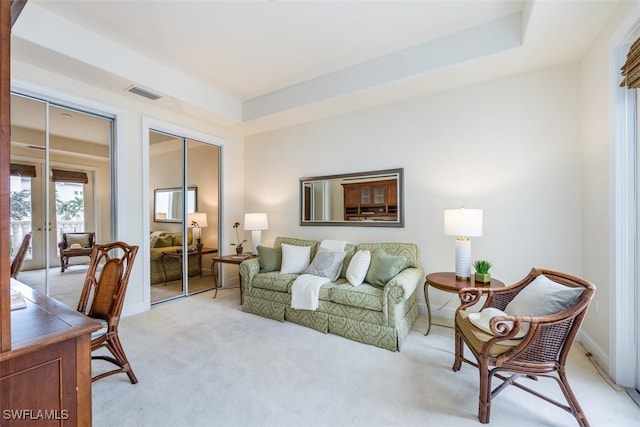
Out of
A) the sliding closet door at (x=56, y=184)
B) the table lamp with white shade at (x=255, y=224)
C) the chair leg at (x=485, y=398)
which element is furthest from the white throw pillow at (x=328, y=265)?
the sliding closet door at (x=56, y=184)

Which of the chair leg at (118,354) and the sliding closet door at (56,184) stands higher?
the sliding closet door at (56,184)

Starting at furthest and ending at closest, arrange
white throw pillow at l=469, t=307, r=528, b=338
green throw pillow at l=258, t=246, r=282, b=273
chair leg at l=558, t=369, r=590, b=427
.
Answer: green throw pillow at l=258, t=246, r=282, b=273 → white throw pillow at l=469, t=307, r=528, b=338 → chair leg at l=558, t=369, r=590, b=427

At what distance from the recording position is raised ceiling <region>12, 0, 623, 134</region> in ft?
7.63

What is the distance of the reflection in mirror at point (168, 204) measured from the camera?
3.84m

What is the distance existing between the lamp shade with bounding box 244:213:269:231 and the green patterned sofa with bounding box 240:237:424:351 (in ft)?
2.47

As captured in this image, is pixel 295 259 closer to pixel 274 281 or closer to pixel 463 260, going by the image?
pixel 274 281

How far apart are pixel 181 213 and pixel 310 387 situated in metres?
3.07

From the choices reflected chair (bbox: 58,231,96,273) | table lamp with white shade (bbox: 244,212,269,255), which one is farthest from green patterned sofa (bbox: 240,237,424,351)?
reflected chair (bbox: 58,231,96,273)

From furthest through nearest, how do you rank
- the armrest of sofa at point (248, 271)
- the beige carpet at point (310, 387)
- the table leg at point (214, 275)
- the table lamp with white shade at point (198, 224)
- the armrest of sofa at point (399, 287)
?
the table lamp with white shade at point (198, 224) < the table leg at point (214, 275) < the armrest of sofa at point (248, 271) < the armrest of sofa at point (399, 287) < the beige carpet at point (310, 387)

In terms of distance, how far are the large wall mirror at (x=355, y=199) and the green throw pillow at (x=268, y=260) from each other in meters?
0.78

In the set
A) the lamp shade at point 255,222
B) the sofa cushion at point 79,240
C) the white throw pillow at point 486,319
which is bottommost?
the white throw pillow at point 486,319

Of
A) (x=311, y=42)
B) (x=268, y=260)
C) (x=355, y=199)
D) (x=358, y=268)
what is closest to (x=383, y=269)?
(x=358, y=268)

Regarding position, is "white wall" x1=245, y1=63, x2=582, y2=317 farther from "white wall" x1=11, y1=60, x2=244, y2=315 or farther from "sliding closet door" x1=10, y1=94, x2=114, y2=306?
"sliding closet door" x1=10, y1=94, x2=114, y2=306

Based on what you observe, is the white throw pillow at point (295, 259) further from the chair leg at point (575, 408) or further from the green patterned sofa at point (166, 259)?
the chair leg at point (575, 408)
